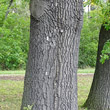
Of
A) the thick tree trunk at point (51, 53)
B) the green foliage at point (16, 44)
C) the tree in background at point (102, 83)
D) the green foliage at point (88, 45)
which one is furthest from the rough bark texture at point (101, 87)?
the green foliage at point (88, 45)

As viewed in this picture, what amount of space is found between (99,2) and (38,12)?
3.15 metres

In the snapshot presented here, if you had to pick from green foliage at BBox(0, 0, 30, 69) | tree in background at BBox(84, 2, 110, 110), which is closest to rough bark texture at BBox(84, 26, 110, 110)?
tree in background at BBox(84, 2, 110, 110)

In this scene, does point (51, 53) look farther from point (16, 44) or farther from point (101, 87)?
point (16, 44)

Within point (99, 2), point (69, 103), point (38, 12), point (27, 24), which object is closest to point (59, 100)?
point (69, 103)

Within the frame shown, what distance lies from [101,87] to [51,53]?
2714 mm

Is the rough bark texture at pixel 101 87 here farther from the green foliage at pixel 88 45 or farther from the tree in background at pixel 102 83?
the green foliage at pixel 88 45

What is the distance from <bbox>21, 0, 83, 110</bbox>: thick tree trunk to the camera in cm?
380

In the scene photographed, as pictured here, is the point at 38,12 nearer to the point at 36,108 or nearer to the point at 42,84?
the point at 42,84

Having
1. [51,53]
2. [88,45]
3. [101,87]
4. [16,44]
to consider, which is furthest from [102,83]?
[88,45]

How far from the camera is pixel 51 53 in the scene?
150 inches

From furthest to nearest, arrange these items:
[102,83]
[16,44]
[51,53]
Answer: [16,44]
[102,83]
[51,53]

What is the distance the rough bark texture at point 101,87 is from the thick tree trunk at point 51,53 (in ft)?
7.36

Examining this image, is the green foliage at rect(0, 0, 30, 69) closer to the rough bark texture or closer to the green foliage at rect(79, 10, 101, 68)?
the green foliage at rect(79, 10, 101, 68)

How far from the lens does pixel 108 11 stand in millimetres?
5922
